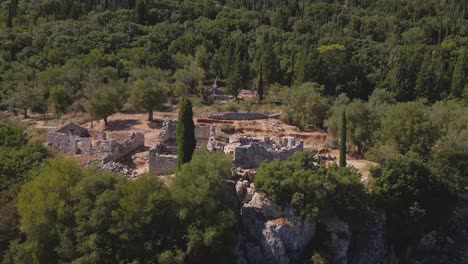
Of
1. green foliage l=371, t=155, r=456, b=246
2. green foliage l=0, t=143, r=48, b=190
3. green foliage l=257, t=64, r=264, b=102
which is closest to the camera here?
green foliage l=0, t=143, r=48, b=190

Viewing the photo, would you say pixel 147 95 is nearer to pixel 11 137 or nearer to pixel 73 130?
pixel 73 130

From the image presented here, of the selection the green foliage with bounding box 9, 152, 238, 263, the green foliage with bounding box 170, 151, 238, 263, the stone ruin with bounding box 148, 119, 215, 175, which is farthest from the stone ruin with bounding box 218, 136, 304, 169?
the green foliage with bounding box 9, 152, 238, 263

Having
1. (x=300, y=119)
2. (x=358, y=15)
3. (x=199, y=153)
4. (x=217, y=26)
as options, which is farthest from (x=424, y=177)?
(x=358, y=15)

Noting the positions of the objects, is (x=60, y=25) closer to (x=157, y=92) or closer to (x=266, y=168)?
(x=157, y=92)

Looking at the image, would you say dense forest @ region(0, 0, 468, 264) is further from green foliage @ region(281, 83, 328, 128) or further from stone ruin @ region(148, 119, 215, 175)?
stone ruin @ region(148, 119, 215, 175)

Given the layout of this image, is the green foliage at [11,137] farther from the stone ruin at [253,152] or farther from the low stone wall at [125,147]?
the stone ruin at [253,152]
